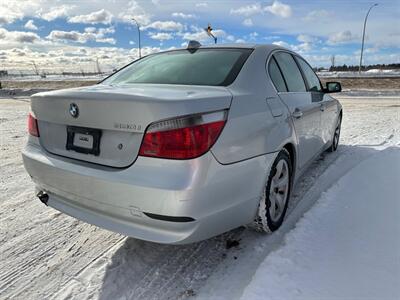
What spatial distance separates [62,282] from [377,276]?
2.10 meters

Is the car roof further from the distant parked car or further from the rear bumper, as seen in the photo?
the rear bumper

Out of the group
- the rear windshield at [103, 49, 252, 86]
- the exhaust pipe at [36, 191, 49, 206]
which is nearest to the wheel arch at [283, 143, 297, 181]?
the rear windshield at [103, 49, 252, 86]

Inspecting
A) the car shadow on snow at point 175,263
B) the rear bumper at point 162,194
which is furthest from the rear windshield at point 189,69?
the car shadow on snow at point 175,263

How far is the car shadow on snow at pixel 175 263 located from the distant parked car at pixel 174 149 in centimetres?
21

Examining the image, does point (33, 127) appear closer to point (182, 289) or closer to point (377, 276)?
point (182, 289)

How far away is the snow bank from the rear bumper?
1.42 ft

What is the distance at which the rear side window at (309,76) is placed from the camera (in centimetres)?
402

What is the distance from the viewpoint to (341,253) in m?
2.46

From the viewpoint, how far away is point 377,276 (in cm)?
220

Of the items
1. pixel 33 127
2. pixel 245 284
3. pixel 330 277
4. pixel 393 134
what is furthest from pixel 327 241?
pixel 393 134

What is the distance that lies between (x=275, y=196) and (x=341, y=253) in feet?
2.16

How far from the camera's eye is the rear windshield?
105 inches

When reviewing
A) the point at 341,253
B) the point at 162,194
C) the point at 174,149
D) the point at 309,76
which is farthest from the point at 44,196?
the point at 309,76

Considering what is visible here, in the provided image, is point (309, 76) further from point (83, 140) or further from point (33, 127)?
point (33, 127)
